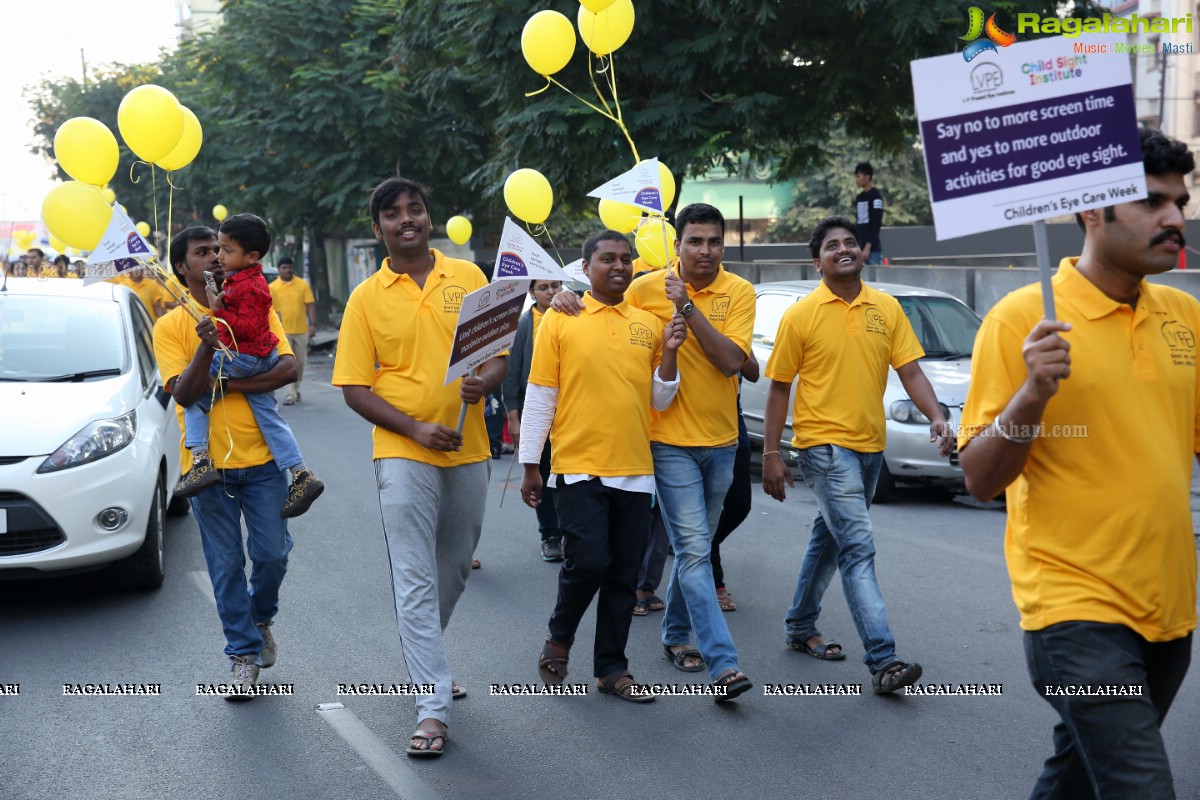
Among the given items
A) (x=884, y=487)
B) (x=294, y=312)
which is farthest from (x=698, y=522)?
(x=294, y=312)

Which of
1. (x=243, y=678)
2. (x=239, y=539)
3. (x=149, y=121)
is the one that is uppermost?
(x=149, y=121)

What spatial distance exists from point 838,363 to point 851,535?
77 cm

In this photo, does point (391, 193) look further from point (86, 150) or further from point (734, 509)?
point (734, 509)

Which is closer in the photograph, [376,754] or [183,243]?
[376,754]

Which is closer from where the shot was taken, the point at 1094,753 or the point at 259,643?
the point at 1094,753

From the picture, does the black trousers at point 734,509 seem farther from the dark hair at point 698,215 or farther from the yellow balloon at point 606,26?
the yellow balloon at point 606,26

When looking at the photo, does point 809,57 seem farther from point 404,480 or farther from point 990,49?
point 990,49

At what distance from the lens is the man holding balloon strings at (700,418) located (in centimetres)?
554

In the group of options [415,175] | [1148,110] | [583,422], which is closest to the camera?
[583,422]

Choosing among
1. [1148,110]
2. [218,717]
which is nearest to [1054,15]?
[218,717]

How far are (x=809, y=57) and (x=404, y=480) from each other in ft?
46.6

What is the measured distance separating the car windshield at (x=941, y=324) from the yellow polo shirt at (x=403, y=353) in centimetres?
647

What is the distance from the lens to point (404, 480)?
16.8 feet

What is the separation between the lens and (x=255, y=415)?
18.5 feet
